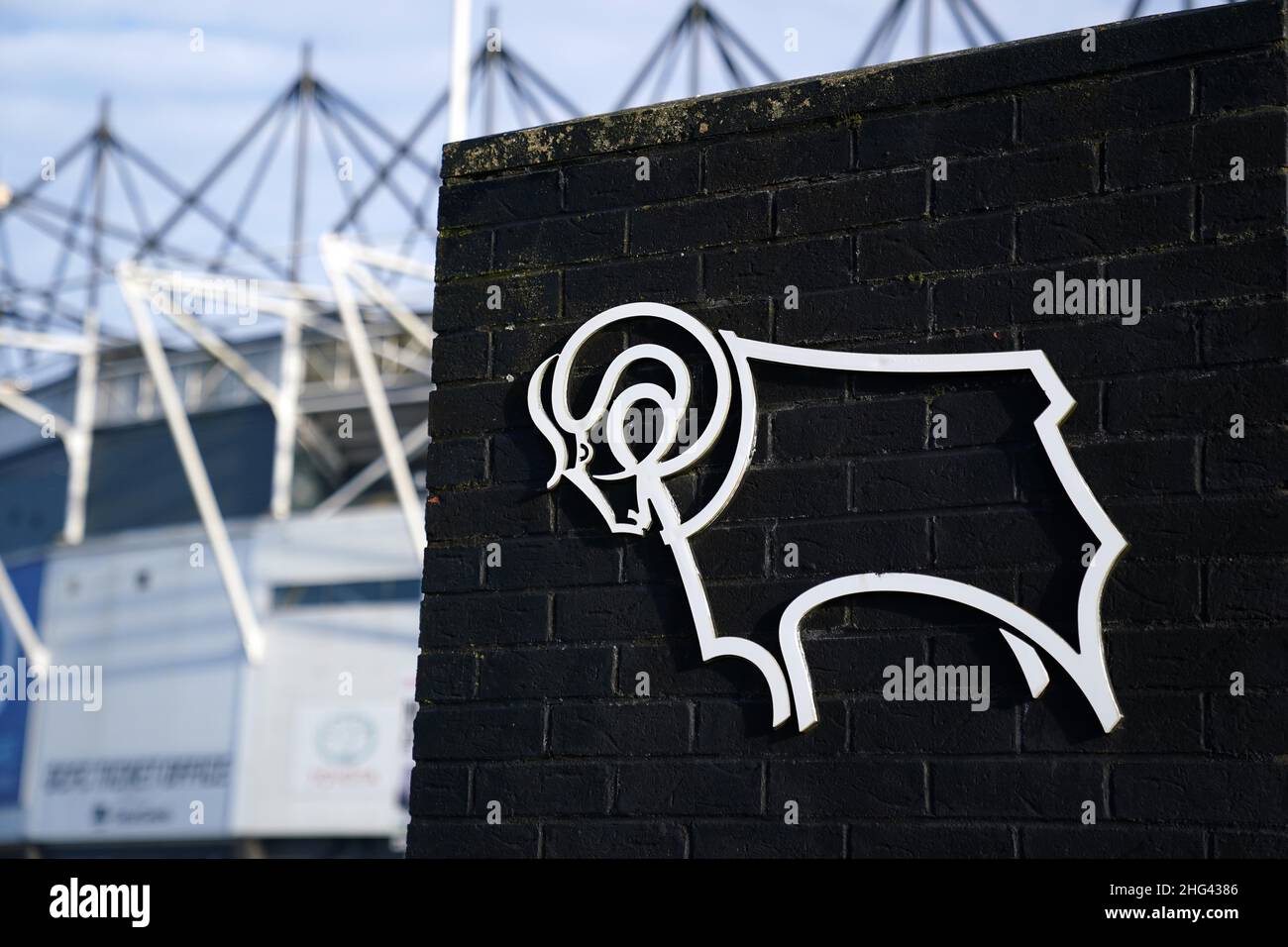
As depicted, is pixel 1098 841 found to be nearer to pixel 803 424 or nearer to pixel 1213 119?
pixel 803 424

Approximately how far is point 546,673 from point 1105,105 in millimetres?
1799

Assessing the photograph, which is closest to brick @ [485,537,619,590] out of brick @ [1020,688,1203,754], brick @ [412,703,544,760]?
brick @ [412,703,544,760]

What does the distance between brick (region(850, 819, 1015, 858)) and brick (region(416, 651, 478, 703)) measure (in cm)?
102

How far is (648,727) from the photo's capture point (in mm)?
3805

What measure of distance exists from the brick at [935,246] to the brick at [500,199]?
87cm

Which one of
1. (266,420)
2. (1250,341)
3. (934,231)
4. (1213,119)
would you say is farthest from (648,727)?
(266,420)

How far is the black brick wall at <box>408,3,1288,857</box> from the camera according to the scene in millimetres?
3369

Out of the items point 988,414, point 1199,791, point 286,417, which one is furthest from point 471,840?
point 286,417

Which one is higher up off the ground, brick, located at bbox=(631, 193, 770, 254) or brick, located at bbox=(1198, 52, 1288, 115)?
brick, located at bbox=(1198, 52, 1288, 115)

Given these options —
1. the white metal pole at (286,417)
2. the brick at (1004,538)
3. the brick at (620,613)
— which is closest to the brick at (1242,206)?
the brick at (1004,538)

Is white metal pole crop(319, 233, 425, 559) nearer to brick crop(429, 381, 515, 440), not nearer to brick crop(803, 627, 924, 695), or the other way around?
brick crop(429, 381, 515, 440)

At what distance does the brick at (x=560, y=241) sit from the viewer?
13.6 feet

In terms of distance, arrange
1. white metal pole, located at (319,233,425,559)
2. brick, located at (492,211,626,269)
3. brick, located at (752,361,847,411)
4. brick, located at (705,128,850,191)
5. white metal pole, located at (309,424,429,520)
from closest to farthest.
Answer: brick, located at (752,361,847,411) → brick, located at (705,128,850,191) → brick, located at (492,211,626,269) → white metal pole, located at (319,233,425,559) → white metal pole, located at (309,424,429,520)
